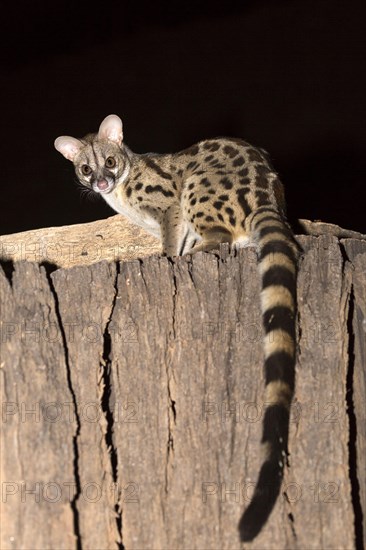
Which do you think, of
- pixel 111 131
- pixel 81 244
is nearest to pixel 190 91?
pixel 111 131

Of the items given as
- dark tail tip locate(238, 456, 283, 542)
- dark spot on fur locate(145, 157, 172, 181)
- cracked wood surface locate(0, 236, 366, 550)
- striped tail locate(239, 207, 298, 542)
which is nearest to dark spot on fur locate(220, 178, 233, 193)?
dark spot on fur locate(145, 157, 172, 181)

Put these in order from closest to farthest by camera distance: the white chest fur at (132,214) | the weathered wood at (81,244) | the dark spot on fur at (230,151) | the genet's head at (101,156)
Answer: the dark spot on fur at (230,151) → the weathered wood at (81,244) → the white chest fur at (132,214) → the genet's head at (101,156)

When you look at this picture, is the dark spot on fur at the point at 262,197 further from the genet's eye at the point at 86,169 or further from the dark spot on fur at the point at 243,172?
the genet's eye at the point at 86,169

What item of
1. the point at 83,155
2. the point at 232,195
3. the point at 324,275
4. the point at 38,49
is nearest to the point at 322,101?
the point at 38,49

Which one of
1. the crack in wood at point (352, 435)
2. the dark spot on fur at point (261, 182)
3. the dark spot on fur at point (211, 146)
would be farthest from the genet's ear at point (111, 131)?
the crack in wood at point (352, 435)

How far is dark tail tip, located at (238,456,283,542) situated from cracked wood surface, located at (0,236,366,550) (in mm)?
63

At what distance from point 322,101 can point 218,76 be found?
2.97 feet

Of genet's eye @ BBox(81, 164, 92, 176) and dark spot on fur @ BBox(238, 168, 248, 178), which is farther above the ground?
genet's eye @ BBox(81, 164, 92, 176)

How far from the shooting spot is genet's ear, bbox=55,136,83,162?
4.39 m

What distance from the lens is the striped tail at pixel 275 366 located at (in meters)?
2.17

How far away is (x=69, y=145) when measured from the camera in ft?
14.6

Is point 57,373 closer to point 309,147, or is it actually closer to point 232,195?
point 232,195

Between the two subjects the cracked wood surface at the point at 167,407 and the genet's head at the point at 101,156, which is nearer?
the cracked wood surface at the point at 167,407

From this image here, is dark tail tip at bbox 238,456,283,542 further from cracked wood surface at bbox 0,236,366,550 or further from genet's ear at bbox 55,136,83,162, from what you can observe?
genet's ear at bbox 55,136,83,162
